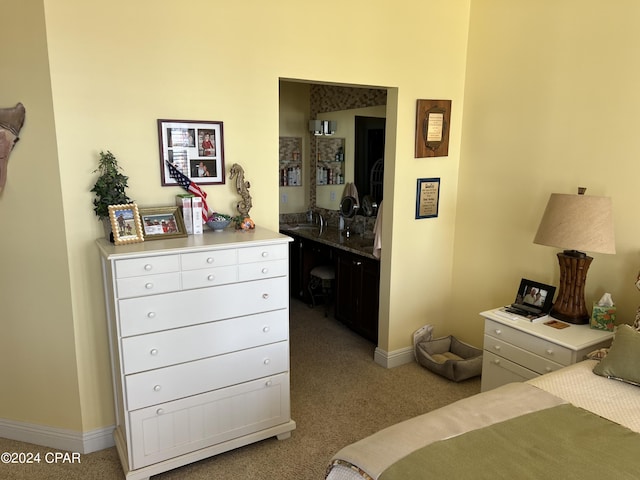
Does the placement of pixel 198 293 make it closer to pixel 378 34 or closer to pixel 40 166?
pixel 40 166

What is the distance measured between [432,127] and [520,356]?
178 centimetres

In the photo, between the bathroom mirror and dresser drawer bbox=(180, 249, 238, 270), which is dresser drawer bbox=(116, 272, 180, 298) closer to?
dresser drawer bbox=(180, 249, 238, 270)

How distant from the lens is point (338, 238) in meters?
4.75

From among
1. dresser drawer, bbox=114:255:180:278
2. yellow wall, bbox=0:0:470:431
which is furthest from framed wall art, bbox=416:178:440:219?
dresser drawer, bbox=114:255:180:278

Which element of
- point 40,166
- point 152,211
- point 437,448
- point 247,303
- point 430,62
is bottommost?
point 437,448

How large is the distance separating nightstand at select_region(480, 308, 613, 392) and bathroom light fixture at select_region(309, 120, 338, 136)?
9.71 feet

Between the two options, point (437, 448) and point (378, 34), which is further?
point (378, 34)

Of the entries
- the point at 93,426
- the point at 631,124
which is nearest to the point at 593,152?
the point at 631,124

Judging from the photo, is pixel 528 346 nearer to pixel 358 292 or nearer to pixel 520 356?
pixel 520 356

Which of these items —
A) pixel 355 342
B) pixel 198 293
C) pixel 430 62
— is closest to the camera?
pixel 198 293

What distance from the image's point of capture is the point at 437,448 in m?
1.57

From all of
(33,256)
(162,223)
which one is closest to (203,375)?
→ (162,223)

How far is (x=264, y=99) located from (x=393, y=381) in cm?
225

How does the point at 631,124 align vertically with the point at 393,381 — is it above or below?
above
